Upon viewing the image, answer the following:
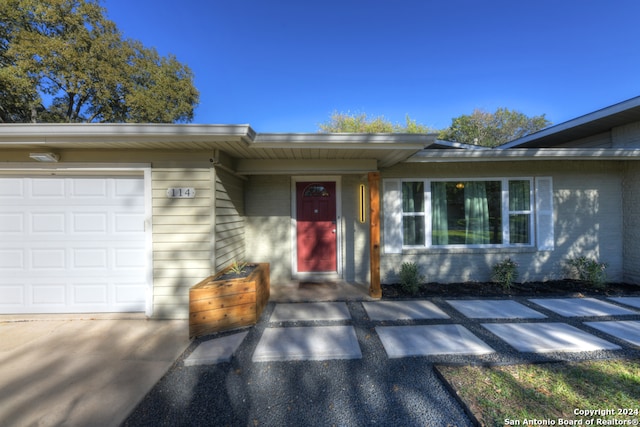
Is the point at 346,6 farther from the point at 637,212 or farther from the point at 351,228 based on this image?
the point at 637,212

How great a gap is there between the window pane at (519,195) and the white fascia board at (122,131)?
16.2 feet

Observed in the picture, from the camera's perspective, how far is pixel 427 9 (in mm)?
6984

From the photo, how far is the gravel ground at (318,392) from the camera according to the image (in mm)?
1799

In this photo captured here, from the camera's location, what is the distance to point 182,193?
3480 mm

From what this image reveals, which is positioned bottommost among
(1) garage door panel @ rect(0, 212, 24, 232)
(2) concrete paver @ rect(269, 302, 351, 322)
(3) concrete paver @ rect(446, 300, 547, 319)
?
(3) concrete paver @ rect(446, 300, 547, 319)

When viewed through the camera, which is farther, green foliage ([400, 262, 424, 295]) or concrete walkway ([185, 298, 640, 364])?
green foliage ([400, 262, 424, 295])

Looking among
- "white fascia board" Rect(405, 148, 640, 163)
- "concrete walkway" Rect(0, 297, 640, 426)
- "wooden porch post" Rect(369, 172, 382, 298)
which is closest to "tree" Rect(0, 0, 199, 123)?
"concrete walkway" Rect(0, 297, 640, 426)

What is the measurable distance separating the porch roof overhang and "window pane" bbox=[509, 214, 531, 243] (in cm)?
275

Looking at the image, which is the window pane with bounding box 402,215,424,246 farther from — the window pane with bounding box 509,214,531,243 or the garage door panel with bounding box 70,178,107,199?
the garage door panel with bounding box 70,178,107,199

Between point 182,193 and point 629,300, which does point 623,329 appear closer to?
point 629,300

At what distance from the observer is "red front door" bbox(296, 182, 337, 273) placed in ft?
16.7

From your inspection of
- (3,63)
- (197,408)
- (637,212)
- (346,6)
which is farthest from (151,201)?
(3,63)

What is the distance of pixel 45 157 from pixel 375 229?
14.8 ft

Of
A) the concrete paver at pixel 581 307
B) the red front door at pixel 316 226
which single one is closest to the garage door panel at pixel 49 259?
the red front door at pixel 316 226
